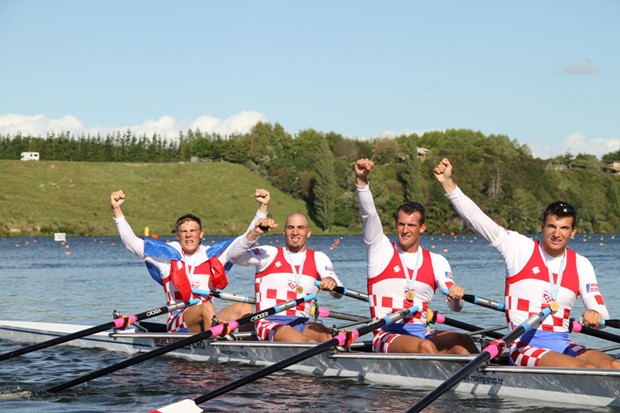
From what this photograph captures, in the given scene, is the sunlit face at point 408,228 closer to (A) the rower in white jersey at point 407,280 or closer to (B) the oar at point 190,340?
(A) the rower in white jersey at point 407,280

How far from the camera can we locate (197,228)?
36.1ft

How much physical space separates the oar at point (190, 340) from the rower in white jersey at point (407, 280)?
123cm

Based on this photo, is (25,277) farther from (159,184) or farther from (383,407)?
(159,184)

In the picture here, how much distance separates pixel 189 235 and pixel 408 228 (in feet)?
11.1

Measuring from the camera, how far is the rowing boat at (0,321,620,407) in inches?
310

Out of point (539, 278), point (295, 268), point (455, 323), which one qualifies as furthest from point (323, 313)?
point (539, 278)

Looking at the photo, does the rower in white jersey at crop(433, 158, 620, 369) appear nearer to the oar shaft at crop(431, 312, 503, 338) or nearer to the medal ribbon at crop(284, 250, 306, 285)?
the oar shaft at crop(431, 312, 503, 338)

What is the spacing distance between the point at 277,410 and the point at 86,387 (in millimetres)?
2493

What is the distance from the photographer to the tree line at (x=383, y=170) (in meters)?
104

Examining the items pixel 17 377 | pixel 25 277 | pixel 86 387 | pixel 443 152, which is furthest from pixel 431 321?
pixel 443 152

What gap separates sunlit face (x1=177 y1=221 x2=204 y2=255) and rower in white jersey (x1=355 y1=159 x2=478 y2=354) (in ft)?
9.33

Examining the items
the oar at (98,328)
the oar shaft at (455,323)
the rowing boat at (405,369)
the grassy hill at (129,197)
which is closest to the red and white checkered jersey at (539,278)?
the rowing boat at (405,369)

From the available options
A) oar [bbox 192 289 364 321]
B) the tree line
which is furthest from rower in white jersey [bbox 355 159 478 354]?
the tree line

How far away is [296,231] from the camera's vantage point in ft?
32.7
